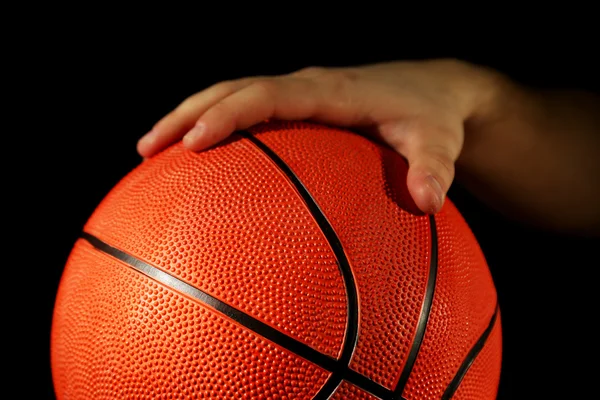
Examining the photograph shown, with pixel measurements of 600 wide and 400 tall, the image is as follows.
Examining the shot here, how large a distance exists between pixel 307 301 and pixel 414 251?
8.7 inches

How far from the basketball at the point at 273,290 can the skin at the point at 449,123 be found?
0.28ft

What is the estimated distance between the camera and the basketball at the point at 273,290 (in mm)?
750

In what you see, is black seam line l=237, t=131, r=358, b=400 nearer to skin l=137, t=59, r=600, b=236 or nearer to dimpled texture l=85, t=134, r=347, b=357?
dimpled texture l=85, t=134, r=347, b=357

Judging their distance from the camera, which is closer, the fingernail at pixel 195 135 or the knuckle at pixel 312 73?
the fingernail at pixel 195 135

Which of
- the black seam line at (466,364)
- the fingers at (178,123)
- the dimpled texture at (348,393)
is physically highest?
the fingers at (178,123)

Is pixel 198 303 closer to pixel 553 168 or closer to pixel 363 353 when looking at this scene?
pixel 363 353

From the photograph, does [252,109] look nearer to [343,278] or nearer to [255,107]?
[255,107]

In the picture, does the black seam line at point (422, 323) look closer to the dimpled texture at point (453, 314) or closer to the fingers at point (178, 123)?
the dimpled texture at point (453, 314)

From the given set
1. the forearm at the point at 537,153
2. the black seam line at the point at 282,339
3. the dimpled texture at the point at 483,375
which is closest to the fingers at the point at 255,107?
the black seam line at the point at 282,339

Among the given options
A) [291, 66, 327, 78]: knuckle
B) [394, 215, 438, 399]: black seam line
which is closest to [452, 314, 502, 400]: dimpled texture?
[394, 215, 438, 399]: black seam line

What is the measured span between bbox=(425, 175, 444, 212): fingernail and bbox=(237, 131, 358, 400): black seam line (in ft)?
0.67

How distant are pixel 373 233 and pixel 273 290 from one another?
20cm

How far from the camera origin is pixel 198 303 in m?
0.76

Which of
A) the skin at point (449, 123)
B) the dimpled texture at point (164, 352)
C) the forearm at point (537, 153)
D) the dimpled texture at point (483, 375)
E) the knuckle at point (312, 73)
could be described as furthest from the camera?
the forearm at point (537, 153)
